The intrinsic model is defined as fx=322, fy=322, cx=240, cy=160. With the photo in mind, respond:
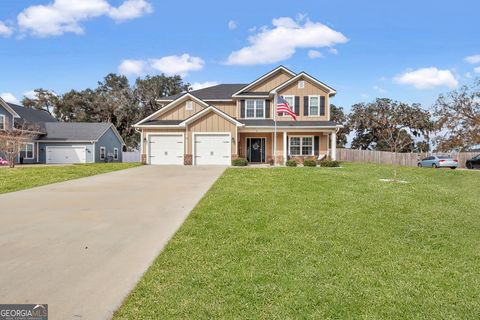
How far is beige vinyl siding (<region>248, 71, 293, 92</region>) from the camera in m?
26.5

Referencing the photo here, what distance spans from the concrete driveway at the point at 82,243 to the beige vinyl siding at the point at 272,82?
17.5 m

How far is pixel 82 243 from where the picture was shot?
216 inches

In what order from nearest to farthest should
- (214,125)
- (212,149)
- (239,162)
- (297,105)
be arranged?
1. (239,162)
2. (214,125)
3. (212,149)
4. (297,105)

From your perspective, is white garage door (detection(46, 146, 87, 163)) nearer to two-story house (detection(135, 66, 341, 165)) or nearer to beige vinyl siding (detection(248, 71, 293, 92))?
two-story house (detection(135, 66, 341, 165))

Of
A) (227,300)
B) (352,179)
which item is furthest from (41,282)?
(352,179)

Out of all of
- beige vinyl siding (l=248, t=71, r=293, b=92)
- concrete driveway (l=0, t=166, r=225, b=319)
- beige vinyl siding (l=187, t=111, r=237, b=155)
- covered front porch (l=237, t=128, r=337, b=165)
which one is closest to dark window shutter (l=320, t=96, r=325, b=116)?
covered front porch (l=237, t=128, r=337, b=165)

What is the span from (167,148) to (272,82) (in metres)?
10.2

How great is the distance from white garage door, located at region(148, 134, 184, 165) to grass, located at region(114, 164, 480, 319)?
620 inches

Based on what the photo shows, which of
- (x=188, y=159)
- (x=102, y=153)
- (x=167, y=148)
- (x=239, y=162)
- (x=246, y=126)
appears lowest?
(x=239, y=162)

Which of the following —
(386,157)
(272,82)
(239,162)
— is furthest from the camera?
(386,157)

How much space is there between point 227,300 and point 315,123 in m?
22.0

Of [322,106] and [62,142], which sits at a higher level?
[322,106]

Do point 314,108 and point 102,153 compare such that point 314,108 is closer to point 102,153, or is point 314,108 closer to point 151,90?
point 102,153

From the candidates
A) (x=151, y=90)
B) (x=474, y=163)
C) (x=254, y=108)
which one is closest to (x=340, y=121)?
(x=474, y=163)
